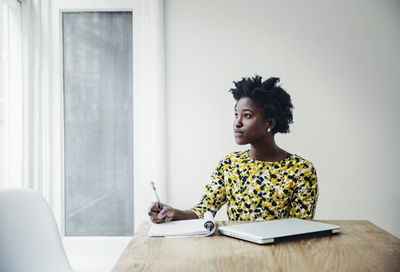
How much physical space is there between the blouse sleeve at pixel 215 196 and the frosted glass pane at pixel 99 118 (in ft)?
4.00

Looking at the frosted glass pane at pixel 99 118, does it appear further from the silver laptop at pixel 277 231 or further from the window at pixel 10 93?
the silver laptop at pixel 277 231

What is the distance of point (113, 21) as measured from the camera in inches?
109

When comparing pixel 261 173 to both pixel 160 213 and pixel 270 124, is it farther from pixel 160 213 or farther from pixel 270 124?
pixel 160 213

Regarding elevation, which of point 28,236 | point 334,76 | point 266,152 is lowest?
point 28,236

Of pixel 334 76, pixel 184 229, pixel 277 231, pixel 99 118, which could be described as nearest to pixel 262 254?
pixel 277 231

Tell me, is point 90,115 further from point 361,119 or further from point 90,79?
point 361,119

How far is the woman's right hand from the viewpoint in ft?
4.43

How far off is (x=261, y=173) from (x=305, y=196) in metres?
0.21

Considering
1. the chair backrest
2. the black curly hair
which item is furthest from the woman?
the chair backrest

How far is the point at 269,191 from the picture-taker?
5.10 ft

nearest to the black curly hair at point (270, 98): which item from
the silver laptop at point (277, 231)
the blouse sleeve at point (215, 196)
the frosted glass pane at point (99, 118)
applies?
the blouse sleeve at point (215, 196)

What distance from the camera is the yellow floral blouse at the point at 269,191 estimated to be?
1.54 metres

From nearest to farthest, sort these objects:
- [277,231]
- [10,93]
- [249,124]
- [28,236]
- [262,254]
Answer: [262,254]
[277,231]
[28,236]
[249,124]
[10,93]

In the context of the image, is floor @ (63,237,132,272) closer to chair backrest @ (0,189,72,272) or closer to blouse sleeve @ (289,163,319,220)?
chair backrest @ (0,189,72,272)
